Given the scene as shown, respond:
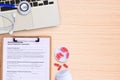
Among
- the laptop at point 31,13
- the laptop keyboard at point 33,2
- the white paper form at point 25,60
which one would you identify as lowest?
the white paper form at point 25,60

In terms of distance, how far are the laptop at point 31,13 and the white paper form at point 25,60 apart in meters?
0.06

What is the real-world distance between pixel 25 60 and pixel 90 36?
28cm

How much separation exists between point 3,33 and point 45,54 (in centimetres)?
18

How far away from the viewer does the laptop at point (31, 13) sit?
3.98ft

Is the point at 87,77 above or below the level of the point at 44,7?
below

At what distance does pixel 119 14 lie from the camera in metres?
1.26

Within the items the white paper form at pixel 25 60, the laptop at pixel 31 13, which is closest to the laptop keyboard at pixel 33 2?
the laptop at pixel 31 13

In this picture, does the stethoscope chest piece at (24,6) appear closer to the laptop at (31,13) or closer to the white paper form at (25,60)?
the laptop at (31,13)

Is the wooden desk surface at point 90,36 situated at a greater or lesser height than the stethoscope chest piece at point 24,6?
lesser

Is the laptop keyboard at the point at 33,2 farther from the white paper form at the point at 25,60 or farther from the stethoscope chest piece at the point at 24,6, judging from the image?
the white paper form at the point at 25,60

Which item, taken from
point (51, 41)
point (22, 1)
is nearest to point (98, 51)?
point (51, 41)

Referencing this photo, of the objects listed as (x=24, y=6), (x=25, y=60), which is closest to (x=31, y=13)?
(x=24, y=6)

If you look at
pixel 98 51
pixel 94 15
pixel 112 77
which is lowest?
pixel 112 77

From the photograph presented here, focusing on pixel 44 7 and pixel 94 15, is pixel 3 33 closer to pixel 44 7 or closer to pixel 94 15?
pixel 44 7
